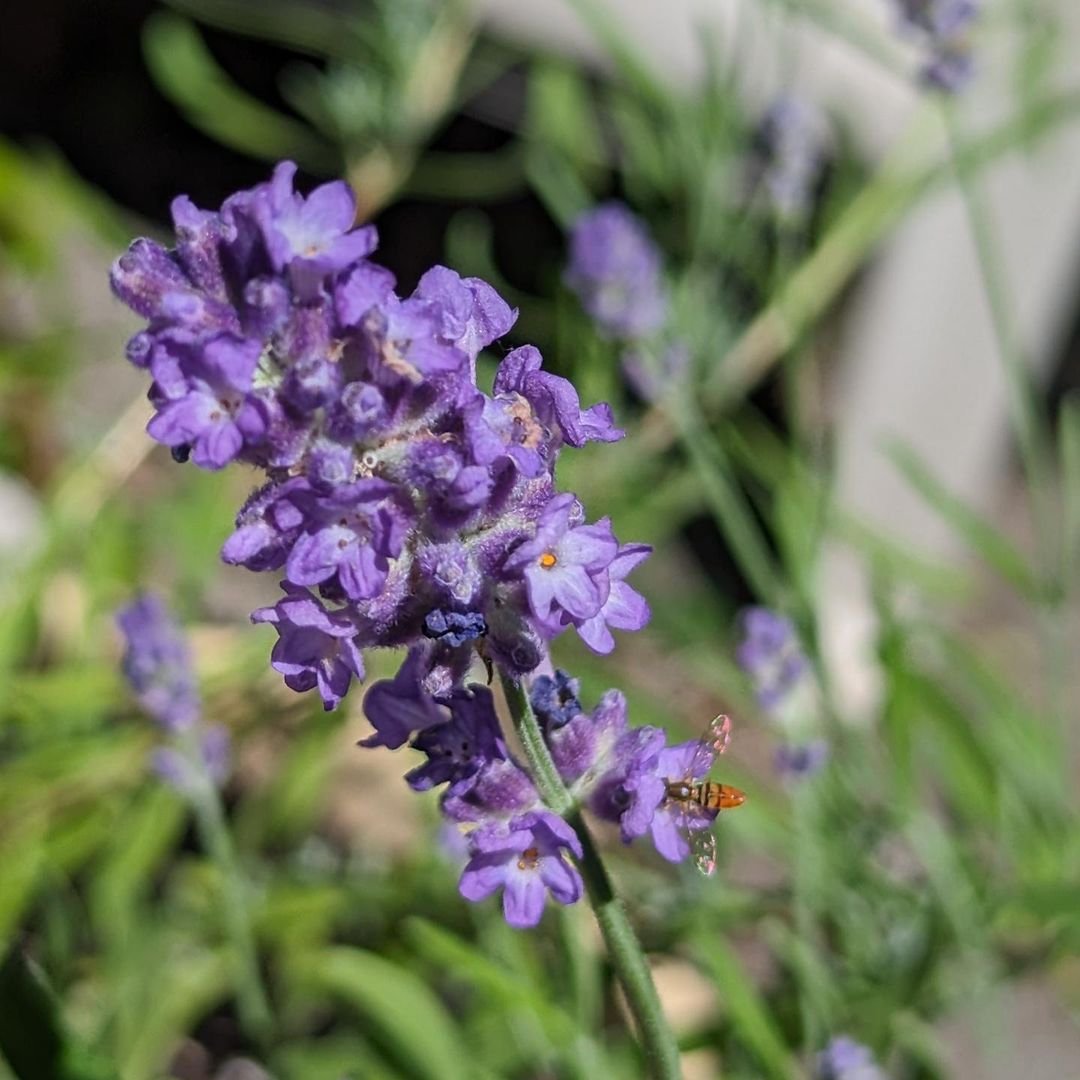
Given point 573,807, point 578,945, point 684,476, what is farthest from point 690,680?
point 573,807

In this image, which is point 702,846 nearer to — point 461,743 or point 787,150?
point 461,743

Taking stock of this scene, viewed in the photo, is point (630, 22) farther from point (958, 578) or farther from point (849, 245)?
point (958, 578)

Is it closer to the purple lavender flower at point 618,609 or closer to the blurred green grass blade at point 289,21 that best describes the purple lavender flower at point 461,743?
the purple lavender flower at point 618,609

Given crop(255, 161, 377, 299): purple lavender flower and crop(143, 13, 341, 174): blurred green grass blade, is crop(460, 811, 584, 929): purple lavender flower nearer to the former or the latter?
crop(255, 161, 377, 299): purple lavender flower

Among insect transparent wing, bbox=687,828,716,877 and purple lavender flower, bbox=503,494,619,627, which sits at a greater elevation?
purple lavender flower, bbox=503,494,619,627

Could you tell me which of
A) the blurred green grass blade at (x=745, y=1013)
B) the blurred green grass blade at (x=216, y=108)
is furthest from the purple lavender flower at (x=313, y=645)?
the blurred green grass blade at (x=216, y=108)

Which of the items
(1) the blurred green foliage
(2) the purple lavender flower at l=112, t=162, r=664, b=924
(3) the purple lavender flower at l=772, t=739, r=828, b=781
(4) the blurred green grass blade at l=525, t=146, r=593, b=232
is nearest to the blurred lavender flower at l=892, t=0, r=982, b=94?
(1) the blurred green foliage
